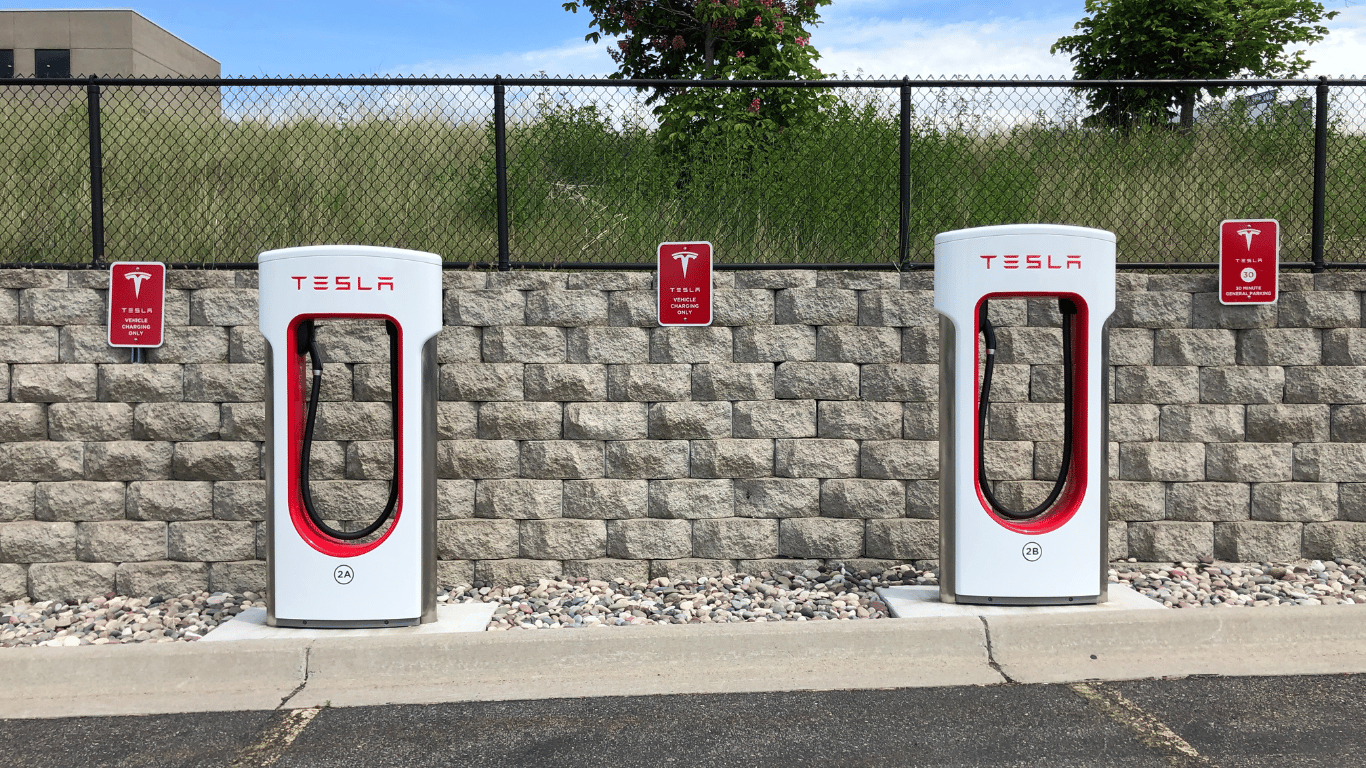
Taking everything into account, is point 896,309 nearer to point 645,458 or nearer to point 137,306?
point 645,458

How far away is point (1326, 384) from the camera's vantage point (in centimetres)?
566

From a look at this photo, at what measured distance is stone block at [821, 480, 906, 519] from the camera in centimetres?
553

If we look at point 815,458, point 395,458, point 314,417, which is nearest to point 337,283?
point 314,417

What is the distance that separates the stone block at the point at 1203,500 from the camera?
18.5 feet

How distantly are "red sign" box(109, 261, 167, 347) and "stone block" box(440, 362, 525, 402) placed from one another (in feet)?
5.64

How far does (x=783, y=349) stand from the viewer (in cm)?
553

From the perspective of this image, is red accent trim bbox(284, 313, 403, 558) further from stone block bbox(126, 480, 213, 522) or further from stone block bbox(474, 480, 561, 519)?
stone block bbox(126, 480, 213, 522)

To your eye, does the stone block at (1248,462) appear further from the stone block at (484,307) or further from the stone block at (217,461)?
the stone block at (217,461)

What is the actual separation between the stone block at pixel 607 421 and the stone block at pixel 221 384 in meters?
1.84

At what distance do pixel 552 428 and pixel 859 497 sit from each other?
6.12 feet

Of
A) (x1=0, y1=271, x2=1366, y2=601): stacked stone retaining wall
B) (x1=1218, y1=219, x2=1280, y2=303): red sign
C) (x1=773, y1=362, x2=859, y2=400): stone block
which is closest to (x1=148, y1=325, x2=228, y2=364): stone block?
(x1=0, y1=271, x2=1366, y2=601): stacked stone retaining wall

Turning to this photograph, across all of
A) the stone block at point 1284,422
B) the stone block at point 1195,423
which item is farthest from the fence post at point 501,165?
the stone block at point 1284,422

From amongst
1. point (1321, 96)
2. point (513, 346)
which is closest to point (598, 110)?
point (513, 346)

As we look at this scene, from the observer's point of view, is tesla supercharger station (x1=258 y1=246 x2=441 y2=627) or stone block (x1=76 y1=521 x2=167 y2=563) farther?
stone block (x1=76 y1=521 x2=167 y2=563)
